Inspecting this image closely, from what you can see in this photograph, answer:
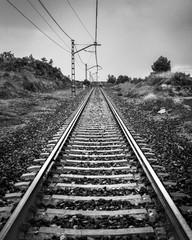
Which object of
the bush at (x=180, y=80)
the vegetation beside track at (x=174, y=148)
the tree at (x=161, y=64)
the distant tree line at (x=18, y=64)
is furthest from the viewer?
the tree at (x=161, y=64)

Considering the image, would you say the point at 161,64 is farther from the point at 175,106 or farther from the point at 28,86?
the point at 175,106

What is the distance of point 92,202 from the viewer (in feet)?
12.0

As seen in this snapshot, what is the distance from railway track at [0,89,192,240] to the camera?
9.54 feet

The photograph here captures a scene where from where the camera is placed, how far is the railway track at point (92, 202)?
2908 mm

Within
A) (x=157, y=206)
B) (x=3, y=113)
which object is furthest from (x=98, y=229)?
(x=3, y=113)

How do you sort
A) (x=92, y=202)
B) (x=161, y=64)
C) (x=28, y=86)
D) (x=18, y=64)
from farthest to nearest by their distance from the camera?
(x=161, y=64) → (x=18, y=64) → (x=28, y=86) → (x=92, y=202)

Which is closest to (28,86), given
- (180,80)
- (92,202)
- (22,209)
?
(180,80)

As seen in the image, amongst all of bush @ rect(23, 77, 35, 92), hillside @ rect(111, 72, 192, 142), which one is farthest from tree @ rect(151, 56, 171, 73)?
bush @ rect(23, 77, 35, 92)

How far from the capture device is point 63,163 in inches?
207

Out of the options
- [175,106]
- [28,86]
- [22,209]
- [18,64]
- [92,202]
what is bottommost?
[92,202]

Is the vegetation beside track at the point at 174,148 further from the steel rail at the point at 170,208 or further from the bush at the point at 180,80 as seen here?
the bush at the point at 180,80

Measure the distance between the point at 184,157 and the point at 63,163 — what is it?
297cm

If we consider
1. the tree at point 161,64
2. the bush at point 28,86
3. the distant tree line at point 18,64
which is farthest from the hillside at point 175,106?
the tree at point 161,64

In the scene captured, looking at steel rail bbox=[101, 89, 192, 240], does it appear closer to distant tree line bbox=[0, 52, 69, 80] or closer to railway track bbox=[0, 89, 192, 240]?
railway track bbox=[0, 89, 192, 240]
